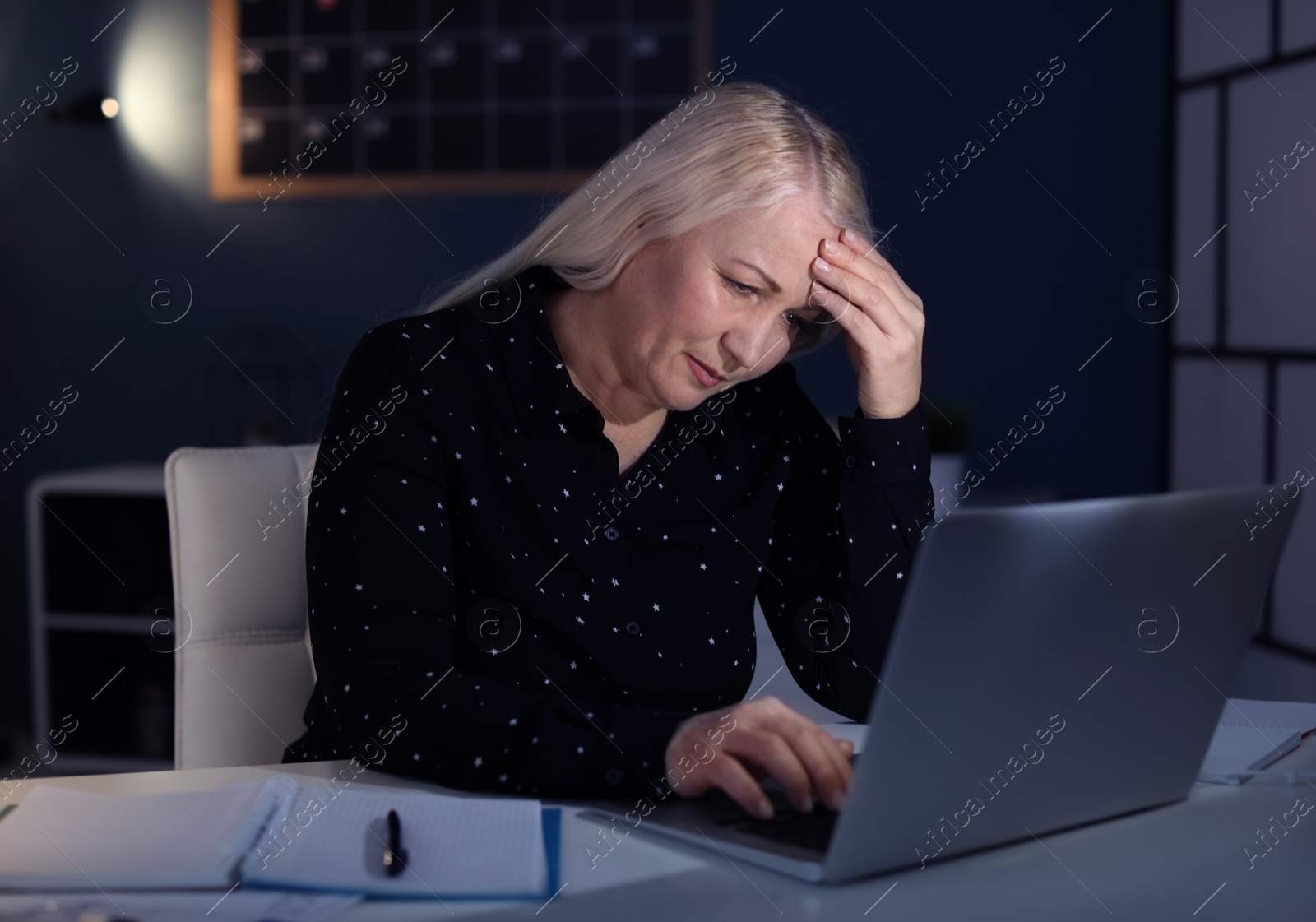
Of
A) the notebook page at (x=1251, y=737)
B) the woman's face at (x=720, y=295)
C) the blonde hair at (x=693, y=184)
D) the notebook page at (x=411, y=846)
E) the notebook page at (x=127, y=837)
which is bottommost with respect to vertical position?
the notebook page at (x=1251, y=737)

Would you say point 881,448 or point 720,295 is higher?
point 720,295

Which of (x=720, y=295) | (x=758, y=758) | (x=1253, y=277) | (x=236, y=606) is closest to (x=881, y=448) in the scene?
(x=720, y=295)

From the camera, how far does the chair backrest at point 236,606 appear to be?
124 cm

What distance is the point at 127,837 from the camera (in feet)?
2.32

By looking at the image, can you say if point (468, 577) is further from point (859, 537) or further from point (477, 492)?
point (859, 537)

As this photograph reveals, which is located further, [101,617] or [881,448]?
[101,617]

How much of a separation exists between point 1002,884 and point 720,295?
25.5 inches

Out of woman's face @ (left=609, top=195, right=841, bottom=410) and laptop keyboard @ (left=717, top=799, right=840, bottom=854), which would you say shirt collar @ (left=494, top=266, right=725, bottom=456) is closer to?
woman's face @ (left=609, top=195, right=841, bottom=410)

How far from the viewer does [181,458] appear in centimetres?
127

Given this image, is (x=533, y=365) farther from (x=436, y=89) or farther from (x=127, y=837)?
(x=436, y=89)

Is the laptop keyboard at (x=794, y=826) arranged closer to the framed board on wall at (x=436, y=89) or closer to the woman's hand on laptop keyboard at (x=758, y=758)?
the woman's hand on laptop keyboard at (x=758, y=758)

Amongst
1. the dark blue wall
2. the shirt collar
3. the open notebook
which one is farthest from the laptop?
the dark blue wall

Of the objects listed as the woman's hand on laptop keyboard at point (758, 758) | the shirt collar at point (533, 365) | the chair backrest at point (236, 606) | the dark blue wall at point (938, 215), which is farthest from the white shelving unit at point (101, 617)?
the woman's hand on laptop keyboard at point (758, 758)

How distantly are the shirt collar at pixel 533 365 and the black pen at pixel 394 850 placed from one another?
1.78 ft
